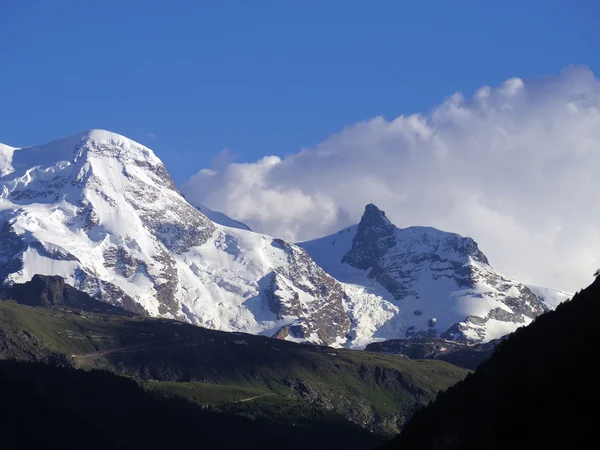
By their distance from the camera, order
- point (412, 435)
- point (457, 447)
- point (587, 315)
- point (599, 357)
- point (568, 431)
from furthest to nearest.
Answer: point (412, 435)
point (587, 315)
point (457, 447)
point (599, 357)
point (568, 431)

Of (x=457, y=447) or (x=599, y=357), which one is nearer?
(x=599, y=357)

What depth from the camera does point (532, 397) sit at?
147m

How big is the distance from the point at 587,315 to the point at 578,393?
26.1m

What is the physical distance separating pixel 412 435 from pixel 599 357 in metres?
41.1

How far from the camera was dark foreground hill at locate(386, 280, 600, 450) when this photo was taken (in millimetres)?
134500

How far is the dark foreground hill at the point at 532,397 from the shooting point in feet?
441

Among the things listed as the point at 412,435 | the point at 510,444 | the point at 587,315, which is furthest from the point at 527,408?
the point at 412,435

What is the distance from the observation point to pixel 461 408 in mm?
169875

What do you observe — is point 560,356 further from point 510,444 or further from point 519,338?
point 519,338

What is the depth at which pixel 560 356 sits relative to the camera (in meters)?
152

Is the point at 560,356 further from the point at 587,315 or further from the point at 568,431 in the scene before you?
the point at 568,431

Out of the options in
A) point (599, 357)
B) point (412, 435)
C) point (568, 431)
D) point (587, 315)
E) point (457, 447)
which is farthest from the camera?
point (412, 435)

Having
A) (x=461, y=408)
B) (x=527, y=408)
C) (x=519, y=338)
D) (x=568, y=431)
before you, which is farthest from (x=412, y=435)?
(x=568, y=431)

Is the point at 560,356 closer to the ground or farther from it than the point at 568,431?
farther from it
